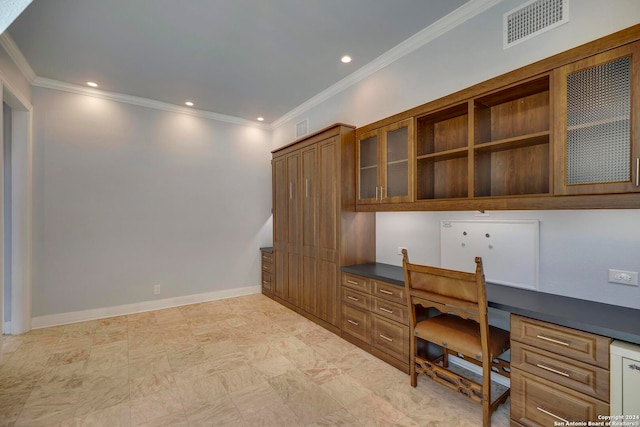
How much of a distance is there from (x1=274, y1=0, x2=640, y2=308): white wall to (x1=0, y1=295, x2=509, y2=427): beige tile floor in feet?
3.49

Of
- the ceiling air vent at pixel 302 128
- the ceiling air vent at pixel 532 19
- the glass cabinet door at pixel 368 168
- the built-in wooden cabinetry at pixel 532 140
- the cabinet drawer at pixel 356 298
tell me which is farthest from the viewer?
the ceiling air vent at pixel 302 128

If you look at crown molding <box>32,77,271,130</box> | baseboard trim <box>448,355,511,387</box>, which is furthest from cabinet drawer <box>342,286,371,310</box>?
crown molding <box>32,77,271,130</box>

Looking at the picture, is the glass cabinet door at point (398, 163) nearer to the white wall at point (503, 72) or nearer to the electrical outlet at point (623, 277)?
the white wall at point (503, 72)

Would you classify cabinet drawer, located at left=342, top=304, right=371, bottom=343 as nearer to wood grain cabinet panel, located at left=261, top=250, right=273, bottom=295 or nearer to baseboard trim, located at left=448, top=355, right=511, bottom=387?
baseboard trim, located at left=448, top=355, right=511, bottom=387

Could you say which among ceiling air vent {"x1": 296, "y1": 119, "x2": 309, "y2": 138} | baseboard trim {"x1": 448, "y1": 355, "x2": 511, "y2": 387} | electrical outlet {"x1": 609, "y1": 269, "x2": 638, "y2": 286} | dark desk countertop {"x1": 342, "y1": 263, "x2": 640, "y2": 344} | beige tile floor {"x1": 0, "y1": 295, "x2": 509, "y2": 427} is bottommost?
beige tile floor {"x1": 0, "y1": 295, "x2": 509, "y2": 427}

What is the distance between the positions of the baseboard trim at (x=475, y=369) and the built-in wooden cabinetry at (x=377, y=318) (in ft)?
1.79

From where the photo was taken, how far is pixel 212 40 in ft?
8.97

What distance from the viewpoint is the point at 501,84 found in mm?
2018

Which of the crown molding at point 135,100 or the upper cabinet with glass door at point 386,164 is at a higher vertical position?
the crown molding at point 135,100

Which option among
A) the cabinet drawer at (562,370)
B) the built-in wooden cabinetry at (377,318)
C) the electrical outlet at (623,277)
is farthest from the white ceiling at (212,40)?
the cabinet drawer at (562,370)

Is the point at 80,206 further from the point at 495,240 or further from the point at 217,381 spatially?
the point at 495,240

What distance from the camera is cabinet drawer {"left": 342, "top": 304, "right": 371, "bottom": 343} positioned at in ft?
9.39

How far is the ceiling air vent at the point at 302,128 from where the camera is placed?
14.6ft

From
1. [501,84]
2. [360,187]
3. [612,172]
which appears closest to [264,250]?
[360,187]
